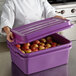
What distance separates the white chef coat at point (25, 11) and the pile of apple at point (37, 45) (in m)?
0.29

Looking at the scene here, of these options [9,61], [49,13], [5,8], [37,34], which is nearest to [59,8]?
[49,13]

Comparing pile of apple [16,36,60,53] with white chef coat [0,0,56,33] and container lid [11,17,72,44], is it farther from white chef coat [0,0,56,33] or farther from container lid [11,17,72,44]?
white chef coat [0,0,56,33]

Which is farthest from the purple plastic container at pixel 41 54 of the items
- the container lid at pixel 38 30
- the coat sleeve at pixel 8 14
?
the coat sleeve at pixel 8 14

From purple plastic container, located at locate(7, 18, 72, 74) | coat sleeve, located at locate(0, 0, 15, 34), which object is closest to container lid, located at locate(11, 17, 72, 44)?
purple plastic container, located at locate(7, 18, 72, 74)

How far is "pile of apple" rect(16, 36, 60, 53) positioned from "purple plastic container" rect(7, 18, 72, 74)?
55mm

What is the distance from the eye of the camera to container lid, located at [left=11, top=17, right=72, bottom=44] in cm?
94

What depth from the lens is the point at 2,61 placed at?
118cm

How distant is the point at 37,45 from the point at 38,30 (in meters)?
0.17

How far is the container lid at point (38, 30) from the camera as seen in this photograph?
3.10 feet

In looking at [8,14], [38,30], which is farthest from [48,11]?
[38,30]

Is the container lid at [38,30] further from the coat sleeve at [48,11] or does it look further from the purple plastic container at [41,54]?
the coat sleeve at [48,11]

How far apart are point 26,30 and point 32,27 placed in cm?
4

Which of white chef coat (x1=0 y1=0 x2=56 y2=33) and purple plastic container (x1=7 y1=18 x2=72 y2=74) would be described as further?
white chef coat (x1=0 y1=0 x2=56 y2=33)

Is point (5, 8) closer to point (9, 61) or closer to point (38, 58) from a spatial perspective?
point (9, 61)
